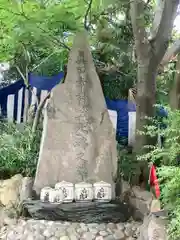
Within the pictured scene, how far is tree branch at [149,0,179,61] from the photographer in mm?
4090

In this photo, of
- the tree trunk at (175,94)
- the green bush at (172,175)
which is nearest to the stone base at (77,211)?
the green bush at (172,175)

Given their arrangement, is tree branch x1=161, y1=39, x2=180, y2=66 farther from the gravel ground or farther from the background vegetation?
the gravel ground

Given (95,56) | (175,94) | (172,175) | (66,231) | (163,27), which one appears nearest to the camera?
(172,175)

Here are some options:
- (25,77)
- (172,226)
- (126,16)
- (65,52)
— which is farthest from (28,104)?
(172,226)

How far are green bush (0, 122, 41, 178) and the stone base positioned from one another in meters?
0.77

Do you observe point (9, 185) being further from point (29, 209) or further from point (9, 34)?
point (9, 34)

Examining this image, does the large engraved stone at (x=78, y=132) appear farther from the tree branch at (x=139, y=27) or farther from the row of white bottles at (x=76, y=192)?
the tree branch at (x=139, y=27)

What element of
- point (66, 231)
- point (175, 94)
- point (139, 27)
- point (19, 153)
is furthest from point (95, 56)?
point (66, 231)

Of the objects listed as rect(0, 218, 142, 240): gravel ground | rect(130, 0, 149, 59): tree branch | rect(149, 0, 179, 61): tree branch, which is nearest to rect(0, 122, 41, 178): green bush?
rect(0, 218, 142, 240): gravel ground

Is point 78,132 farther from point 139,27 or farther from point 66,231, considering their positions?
point 139,27

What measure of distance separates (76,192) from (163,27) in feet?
6.80

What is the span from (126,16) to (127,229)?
10.6 ft

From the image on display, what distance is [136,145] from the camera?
4.62 metres

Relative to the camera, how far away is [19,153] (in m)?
4.62
